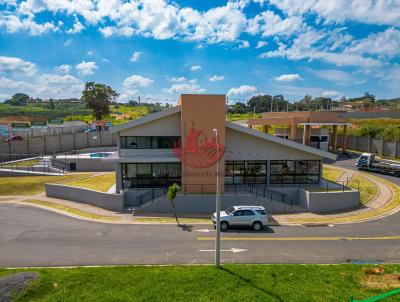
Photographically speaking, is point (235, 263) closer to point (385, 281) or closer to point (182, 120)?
point (385, 281)

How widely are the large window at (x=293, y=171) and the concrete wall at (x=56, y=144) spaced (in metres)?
39.6

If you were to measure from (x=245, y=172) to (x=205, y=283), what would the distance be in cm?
1826

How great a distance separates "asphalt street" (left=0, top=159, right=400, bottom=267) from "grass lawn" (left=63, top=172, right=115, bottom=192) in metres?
5.80

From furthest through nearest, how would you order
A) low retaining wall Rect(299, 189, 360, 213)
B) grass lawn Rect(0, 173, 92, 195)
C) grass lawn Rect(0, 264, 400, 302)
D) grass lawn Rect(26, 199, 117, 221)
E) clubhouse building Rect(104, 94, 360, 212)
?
grass lawn Rect(0, 173, 92, 195) < clubhouse building Rect(104, 94, 360, 212) < low retaining wall Rect(299, 189, 360, 213) < grass lawn Rect(26, 199, 117, 221) < grass lawn Rect(0, 264, 400, 302)

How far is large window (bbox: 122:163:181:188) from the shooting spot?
2906cm

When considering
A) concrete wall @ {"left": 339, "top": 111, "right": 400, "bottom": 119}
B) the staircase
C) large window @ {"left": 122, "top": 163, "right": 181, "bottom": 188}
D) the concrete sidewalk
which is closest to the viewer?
the concrete sidewalk

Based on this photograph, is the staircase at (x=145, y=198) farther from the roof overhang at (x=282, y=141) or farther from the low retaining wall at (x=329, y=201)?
the low retaining wall at (x=329, y=201)

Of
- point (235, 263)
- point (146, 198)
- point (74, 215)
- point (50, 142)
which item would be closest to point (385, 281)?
point (235, 263)

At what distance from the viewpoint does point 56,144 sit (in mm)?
52750

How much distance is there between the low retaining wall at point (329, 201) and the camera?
26.5m

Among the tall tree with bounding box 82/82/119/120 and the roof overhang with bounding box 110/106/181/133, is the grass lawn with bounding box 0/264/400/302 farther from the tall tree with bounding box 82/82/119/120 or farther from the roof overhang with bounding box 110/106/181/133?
the tall tree with bounding box 82/82/119/120

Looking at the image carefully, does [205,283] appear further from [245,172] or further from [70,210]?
[245,172]

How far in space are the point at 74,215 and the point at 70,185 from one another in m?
6.28

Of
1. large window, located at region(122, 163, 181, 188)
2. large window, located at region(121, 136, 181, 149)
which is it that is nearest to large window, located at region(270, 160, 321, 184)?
large window, located at region(122, 163, 181, 188)
